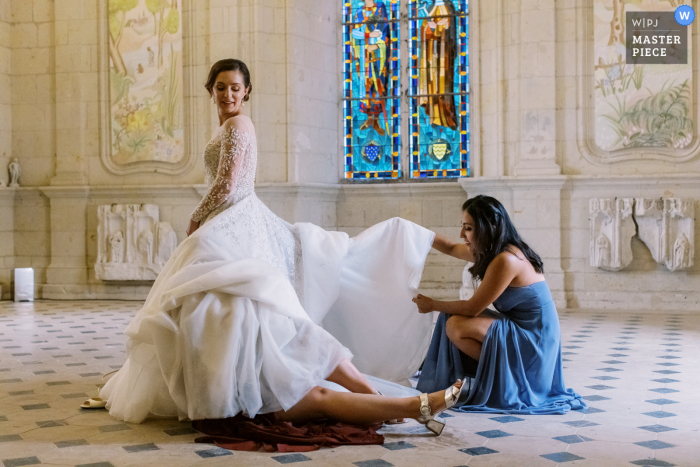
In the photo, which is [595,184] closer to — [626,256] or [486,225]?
[626,256]

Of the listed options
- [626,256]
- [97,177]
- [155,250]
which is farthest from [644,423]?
[97,177]

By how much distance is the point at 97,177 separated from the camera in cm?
1077

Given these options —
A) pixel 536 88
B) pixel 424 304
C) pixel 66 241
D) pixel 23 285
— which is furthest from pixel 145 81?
pixel 424 304

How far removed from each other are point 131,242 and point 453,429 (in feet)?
24.3

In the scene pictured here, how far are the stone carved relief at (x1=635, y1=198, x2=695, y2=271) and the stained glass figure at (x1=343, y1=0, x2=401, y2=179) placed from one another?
10.9ft

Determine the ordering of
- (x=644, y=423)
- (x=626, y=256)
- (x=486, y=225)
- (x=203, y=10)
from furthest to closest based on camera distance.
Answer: (x=203, y=10) → (x=626, y=256) → (x=486, y=225) → (x=644, y=423)

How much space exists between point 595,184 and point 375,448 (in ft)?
21.5

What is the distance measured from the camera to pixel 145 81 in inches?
416

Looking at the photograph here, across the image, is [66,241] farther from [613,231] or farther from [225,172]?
[225,172]

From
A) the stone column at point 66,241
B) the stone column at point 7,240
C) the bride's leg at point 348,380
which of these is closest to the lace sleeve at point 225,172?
the bride's leg at point 348,380

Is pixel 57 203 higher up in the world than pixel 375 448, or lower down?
higher up

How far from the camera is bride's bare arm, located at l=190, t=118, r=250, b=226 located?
4125 mm

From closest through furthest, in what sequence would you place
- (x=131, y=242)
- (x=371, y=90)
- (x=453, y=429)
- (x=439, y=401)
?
(x=439, y=401), (x=453, y=429), (x=131, y=242), (x=371, y=90)

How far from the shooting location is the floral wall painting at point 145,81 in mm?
10453
